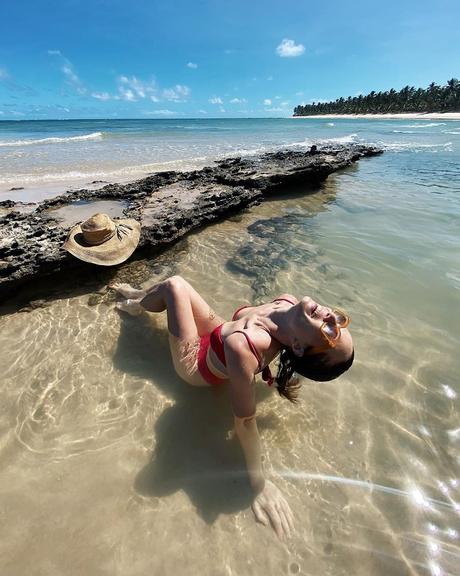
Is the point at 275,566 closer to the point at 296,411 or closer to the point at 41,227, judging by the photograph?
the point at 296,411

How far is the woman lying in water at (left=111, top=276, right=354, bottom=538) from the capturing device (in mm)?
2131

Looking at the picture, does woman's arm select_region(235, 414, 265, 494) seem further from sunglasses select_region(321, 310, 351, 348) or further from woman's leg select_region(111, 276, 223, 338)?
woman's leg select_region(111, 276, 223, 338)

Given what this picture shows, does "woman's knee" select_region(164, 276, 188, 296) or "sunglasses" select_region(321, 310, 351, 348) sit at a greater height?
"sunglasses" select_region(321, 310, 351, 348)

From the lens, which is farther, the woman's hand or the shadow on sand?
the shadow on sand

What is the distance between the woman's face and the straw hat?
8.69 feet

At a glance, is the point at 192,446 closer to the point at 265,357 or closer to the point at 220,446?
the point at 220,446

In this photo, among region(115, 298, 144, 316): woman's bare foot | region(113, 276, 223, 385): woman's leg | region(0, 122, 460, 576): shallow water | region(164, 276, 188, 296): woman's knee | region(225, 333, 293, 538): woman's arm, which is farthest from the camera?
region(115, 298, 144, 316): woman's bare foot

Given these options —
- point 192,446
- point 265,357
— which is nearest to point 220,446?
point 192,446

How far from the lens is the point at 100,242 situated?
4.09 metres

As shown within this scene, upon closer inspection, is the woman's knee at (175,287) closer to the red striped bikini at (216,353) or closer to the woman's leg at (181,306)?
the woman's leg at (181,306)

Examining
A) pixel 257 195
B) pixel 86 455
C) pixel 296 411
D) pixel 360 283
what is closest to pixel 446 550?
pixel 296 411

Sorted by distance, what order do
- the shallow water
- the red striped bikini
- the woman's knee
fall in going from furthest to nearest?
the woman's knee → the red striped bikini → the shallow water

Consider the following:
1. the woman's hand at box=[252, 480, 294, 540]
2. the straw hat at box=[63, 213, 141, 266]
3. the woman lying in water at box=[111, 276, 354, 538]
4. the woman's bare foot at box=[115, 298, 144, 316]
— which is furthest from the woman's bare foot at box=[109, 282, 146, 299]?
the woman's hand at box=[252, 480, 294, 540]

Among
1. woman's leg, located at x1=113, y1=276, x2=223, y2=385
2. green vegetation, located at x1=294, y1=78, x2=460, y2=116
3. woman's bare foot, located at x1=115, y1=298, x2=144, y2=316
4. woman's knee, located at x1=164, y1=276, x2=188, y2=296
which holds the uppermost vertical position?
woman's knee, located at x1=164, y1=276, x2=188, y2=296
